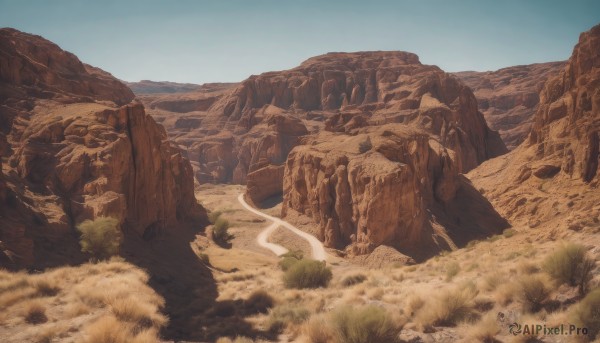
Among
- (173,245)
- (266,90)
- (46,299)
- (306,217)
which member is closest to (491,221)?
(306,217)

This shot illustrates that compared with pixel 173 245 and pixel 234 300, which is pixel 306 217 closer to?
pixel 173 245

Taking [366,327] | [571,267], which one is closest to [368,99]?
[571,267]

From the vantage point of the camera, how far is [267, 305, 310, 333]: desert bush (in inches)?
533

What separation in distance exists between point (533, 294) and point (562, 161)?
3192cm

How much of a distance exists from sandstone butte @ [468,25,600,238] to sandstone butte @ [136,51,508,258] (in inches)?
154

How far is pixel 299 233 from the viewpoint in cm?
4638

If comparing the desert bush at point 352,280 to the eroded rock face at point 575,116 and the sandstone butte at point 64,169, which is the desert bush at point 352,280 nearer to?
the sandstone butte at point 64,169

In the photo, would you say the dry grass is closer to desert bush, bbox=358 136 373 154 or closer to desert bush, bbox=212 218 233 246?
desert bush, bbox=212 218 233 246

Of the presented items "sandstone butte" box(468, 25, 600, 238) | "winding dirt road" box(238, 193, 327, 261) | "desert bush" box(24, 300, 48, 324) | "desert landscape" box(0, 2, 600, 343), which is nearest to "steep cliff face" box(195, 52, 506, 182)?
"desert landscape" box(0, 2, 600, 343)

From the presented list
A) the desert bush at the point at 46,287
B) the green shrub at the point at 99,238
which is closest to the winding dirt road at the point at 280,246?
the green shrub at the point at 99,238

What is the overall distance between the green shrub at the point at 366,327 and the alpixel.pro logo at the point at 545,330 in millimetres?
2845

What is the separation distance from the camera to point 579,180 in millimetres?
33375

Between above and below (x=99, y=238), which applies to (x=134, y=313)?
below

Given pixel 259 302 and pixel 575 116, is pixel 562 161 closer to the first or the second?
pixel 575 116
